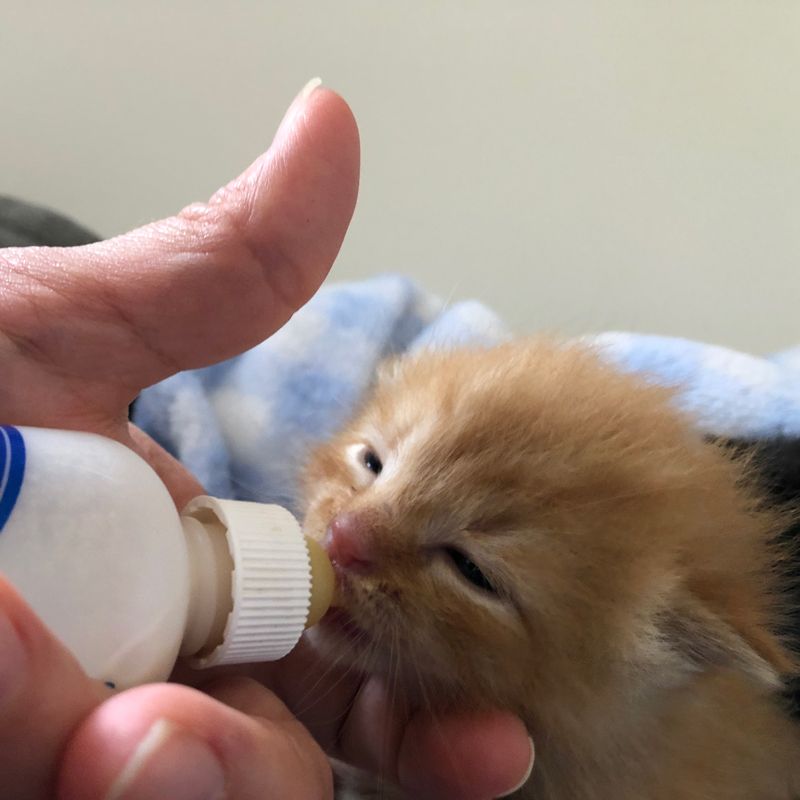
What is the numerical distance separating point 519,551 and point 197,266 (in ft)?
1.29

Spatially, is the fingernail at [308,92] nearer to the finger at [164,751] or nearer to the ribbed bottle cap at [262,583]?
the ribbed bottle cap at [262,583]

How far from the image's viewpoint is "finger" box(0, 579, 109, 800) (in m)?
0.48

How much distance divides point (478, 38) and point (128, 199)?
2.55 ft

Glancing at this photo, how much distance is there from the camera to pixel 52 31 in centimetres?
175

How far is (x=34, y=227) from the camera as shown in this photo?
143cm

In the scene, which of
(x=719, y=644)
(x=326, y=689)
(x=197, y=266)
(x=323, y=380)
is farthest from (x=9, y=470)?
(x=323, y=380)

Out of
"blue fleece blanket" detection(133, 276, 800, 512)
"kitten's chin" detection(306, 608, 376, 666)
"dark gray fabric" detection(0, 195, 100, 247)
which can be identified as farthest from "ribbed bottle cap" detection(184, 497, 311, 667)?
"dark gray fabric" detection(0, 195, 100, 247)

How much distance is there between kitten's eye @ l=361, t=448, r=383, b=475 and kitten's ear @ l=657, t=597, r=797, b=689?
13.2 inches

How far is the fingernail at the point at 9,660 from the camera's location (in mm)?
469

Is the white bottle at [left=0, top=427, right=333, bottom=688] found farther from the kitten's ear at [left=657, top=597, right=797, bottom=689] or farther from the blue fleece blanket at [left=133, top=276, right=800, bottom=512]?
the blue fleece blanket at [left=133, top=276, right=800, bottom=512]

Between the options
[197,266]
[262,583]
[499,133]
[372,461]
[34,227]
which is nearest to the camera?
[262,583]

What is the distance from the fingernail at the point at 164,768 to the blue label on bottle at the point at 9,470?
0.48ft

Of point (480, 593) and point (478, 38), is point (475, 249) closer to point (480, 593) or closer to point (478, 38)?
point (478, 38)

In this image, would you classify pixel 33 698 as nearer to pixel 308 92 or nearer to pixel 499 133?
pixel 308 92
